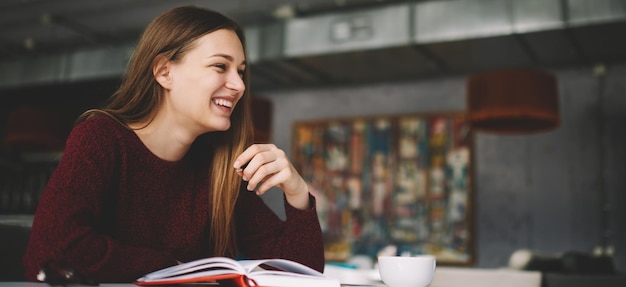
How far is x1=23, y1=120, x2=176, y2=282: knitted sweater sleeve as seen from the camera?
0.97 m

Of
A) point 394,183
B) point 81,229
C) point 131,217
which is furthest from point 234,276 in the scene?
point 394,183

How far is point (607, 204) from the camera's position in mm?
5191

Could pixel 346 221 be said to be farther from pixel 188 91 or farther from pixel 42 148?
pixel 188 91

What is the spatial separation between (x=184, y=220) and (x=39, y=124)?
4052mm

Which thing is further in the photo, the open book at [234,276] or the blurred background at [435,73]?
the blurred background at [435,73]

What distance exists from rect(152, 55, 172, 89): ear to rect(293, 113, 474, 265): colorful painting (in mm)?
4570

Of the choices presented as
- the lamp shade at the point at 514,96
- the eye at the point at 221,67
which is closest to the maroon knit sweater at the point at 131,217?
the eye at the point at 221,67

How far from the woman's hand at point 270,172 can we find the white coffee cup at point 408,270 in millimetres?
293

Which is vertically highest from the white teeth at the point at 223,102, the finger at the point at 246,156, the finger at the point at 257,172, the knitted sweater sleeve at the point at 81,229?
the white teeth at the point at 223,102

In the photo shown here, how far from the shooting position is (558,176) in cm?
538

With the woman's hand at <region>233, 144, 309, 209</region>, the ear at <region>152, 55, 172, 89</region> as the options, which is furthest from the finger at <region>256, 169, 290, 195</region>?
the ear at <region>152, 55, 172, 89</region>

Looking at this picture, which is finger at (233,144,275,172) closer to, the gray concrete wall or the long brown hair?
the long brown hair

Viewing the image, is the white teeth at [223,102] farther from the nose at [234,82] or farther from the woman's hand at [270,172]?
the woman's hand at [270,172]

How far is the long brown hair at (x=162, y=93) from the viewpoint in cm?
129
